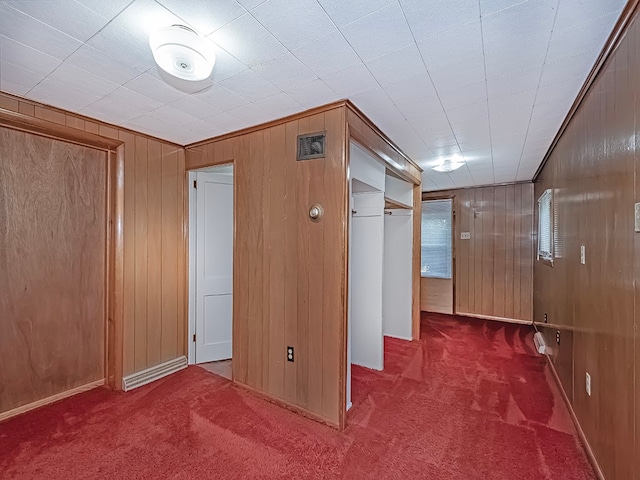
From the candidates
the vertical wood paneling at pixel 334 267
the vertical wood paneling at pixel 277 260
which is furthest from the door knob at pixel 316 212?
the vertical wood paneling at pixel 277 260

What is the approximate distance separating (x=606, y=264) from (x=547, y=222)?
2175mm

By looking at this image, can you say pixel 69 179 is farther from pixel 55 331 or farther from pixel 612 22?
pixel 612 22

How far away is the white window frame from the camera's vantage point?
10.6ft

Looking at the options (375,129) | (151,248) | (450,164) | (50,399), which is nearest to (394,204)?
(450,164)

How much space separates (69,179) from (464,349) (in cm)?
453

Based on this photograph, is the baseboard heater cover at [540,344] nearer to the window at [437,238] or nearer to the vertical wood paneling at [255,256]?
the window at [437,238]

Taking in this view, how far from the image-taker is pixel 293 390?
8.04 feet

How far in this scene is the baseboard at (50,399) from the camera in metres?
2.27

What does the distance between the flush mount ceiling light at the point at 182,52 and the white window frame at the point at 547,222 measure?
3384mm

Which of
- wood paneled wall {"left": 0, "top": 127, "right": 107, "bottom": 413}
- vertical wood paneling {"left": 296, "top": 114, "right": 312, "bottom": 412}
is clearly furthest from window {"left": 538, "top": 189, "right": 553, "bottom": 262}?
wood paneled wall {"left": 0, "top": 127, "right": 107, "bottom": 413}

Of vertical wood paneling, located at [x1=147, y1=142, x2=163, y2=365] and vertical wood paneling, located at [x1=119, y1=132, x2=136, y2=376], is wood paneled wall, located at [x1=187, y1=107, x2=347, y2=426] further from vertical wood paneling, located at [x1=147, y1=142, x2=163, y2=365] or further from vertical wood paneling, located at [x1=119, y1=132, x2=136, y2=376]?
vertical wood paneling, located at [x1=119, y1=132, x2=136, y2=376]

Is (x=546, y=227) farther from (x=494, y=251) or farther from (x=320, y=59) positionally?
(x=320, y=59)

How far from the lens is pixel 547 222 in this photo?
3525 millimetres

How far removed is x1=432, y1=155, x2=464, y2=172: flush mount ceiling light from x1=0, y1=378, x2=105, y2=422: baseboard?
169 inches
